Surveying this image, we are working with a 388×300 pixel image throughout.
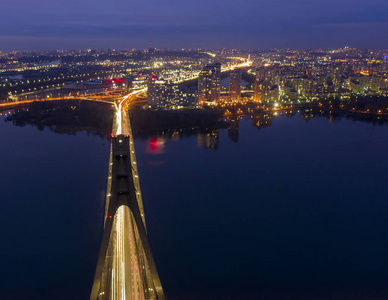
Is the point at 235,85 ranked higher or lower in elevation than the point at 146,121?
higher

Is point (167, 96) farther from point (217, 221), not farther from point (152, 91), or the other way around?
point (217, 221)

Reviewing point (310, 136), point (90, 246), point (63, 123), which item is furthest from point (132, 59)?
point (90, 246)

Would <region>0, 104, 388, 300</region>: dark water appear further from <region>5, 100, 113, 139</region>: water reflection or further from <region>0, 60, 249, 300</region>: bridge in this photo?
<region>5, 100, 113, 139</region>: water reflection

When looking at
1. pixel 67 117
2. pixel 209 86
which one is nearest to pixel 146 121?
pixel 67 117

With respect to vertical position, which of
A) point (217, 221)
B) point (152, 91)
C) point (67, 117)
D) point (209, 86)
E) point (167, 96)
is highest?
point (209, 86)

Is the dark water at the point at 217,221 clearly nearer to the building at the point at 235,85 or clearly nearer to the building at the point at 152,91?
the building at the point at 152,91

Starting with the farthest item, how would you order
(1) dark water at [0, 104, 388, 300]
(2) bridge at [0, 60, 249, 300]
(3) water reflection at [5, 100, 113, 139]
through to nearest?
1. (3) water reflection at [5, 100, 113, 139]
2. (1) dark water at [0, 104, 388, 300]
3. (2) bridge at [0, 60, 249, 300]

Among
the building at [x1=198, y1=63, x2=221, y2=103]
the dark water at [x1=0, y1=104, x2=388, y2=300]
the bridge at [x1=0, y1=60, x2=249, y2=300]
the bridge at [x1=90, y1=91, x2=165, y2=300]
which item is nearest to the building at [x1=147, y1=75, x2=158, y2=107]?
the building at [x1=198, y1=63, x2=221, y2=103]
